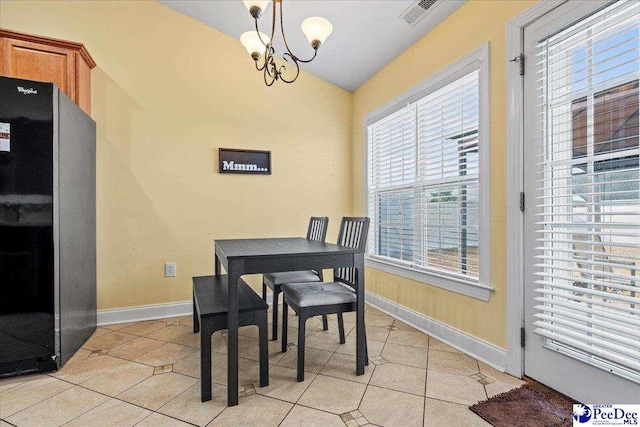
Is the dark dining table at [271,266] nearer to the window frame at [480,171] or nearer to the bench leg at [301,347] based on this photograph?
the bench leg at [301,347]

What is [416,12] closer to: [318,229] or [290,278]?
[318,229]

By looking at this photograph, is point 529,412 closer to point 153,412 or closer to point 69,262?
point 153,412

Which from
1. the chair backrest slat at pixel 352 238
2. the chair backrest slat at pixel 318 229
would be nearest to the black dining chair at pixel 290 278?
the chair backrest slat at pixel 318 229

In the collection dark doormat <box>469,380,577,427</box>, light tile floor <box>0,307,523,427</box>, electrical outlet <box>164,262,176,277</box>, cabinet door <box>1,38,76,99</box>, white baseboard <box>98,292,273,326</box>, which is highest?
cabinet door <box>1,38,76,99</box>

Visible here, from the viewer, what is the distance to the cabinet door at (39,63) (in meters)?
2.38

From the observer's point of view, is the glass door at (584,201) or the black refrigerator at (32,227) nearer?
the glass door at (584,201)

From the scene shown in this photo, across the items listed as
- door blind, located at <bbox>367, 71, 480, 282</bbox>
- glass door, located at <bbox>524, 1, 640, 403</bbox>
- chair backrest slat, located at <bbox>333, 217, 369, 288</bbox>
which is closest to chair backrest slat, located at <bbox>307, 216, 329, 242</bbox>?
chair backrest slat, located at <bbox>333, 217, 369, 288</bbox>

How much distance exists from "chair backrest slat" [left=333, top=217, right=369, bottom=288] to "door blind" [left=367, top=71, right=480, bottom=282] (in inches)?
28.1

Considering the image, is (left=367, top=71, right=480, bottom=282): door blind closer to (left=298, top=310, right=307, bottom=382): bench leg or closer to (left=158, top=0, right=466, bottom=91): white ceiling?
(left=158, top=0, right=466, bottom=91): white ceiling

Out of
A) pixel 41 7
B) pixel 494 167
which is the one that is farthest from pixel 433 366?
pixel 41 7

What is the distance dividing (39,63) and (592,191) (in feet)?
12.0

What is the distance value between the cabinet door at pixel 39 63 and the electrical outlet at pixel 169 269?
1.60m

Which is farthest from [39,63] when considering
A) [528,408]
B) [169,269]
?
[528,408]

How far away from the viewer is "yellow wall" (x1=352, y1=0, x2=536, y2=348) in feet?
6.73
